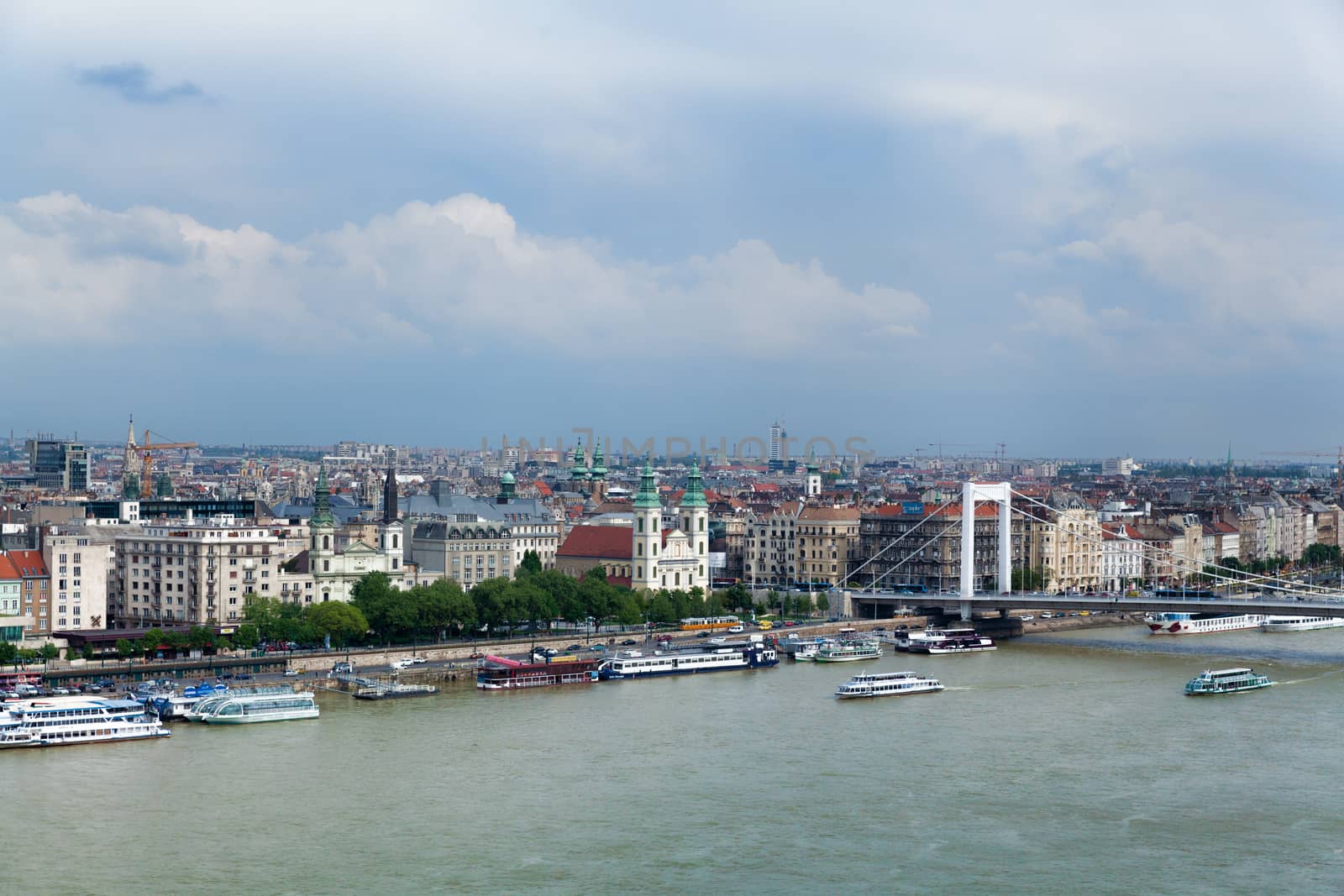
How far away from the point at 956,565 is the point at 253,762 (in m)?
22.8

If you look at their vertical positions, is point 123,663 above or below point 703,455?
below

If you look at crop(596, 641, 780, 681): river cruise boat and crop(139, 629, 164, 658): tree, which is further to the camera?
crop(596, 641, 780, 681): river cruise boat

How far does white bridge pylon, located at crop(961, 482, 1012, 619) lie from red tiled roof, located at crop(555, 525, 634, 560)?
666 cm

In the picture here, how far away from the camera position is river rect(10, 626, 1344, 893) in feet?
50.5

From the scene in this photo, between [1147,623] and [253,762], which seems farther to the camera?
[1147,623]

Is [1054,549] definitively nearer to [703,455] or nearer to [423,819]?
[423,819]

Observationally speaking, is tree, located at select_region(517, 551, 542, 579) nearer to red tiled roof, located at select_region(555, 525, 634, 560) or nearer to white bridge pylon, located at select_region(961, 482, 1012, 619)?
red tiled roof, located at select_region(555, 525, 634, 560)

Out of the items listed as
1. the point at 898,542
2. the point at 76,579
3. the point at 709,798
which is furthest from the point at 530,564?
the point at 709,798

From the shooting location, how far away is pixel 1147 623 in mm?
37312

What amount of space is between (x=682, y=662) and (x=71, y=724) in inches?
394

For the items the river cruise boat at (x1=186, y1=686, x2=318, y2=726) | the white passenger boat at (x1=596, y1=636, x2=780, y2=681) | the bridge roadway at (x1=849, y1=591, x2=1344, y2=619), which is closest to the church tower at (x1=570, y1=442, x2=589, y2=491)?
the bridge roadway at (x1=849, y1=591, x2=1344, y2=619)

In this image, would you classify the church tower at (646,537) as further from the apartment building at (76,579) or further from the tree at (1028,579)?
the apartment building at (76,579)

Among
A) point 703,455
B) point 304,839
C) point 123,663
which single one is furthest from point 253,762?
point 703,455

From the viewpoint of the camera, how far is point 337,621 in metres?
28.2
